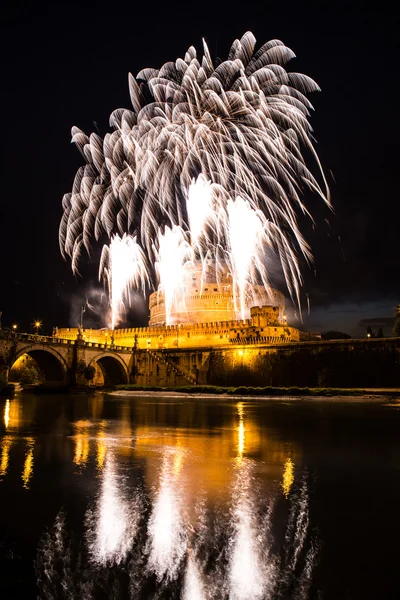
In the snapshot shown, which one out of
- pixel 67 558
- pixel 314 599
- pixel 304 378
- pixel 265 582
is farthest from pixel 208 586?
pixel 304 378

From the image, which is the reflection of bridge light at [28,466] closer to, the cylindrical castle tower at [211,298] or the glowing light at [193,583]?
the glowing light at [193,583]

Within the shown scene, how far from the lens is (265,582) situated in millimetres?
4504

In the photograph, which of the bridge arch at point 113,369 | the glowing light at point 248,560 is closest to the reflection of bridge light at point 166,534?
the glowing light at point 248,560

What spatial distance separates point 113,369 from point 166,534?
6435cm

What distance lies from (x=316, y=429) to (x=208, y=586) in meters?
14.4

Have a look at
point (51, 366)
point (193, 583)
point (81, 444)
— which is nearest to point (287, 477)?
point (193, 583)

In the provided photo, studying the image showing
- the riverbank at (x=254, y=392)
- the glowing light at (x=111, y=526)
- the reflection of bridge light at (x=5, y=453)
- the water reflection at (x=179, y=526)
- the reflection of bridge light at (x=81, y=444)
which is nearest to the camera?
the water reflection at (x=179, y=526)

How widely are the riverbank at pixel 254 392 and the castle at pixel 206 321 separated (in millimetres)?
11498

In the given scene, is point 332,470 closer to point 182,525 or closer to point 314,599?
point 182,525

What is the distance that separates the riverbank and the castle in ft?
37.7

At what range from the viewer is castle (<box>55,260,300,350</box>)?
64.3 metres

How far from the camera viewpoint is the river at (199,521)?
177 inches

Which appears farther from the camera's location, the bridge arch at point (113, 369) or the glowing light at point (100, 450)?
the bridge arch at point (113, 369)

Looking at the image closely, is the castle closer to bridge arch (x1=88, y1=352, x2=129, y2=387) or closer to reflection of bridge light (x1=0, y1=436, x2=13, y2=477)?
bridge arch (x1=88, y1=352, x2=129, y2=387)
